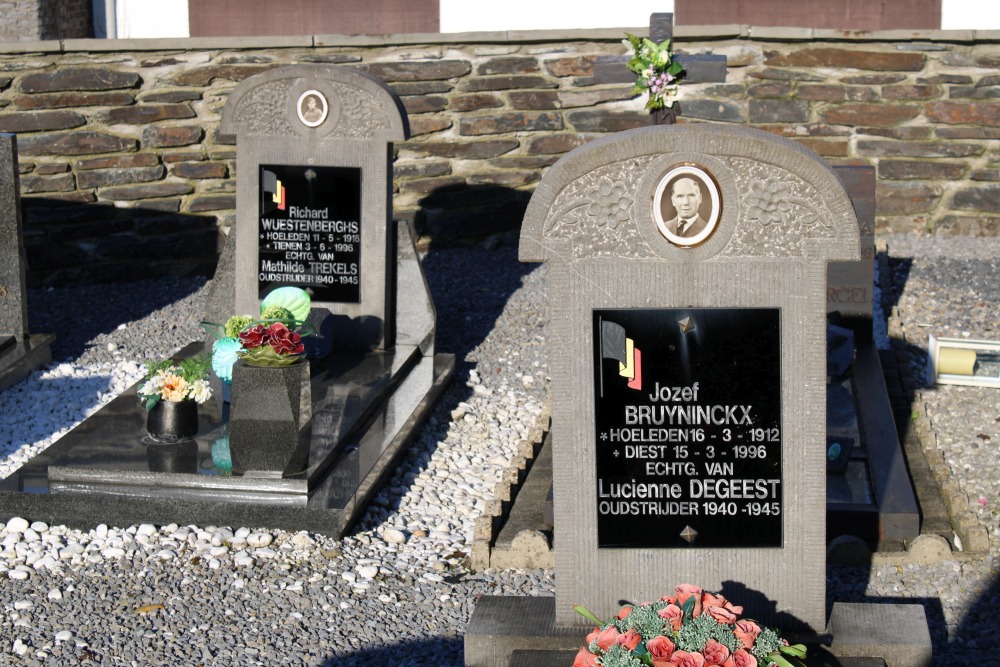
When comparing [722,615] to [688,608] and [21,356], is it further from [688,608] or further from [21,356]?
[21,356]

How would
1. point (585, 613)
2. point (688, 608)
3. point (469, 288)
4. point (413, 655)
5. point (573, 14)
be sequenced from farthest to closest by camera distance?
point (573, 14)
point (469, 288)
point (413, 655)
point (585, 613)
point (688, 608)

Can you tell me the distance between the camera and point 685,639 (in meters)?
3.56

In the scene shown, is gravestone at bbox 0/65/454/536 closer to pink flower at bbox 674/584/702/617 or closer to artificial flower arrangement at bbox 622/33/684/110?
artificial flower arrangement at bbox 622/33/684/110

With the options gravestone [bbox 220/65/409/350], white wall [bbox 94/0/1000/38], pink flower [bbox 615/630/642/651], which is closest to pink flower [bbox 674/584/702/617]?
pink flower [bbox 615/630/642/651]

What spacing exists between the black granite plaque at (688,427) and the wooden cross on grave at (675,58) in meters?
3.96

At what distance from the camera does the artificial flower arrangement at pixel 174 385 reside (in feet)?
21.0

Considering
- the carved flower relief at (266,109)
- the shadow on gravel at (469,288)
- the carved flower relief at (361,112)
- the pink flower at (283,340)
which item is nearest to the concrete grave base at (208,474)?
the pink flower at (283,340)

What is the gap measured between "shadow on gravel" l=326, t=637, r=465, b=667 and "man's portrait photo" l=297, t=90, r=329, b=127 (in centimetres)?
420

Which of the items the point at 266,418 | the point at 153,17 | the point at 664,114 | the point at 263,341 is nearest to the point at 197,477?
the point at 266,418

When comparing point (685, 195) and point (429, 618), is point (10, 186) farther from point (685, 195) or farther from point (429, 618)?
point (685, 195)

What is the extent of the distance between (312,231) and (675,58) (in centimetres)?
261

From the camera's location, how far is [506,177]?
1102 centimetres

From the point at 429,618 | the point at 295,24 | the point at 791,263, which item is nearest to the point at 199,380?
the point at 429,618

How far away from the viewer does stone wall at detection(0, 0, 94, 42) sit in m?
13.1
